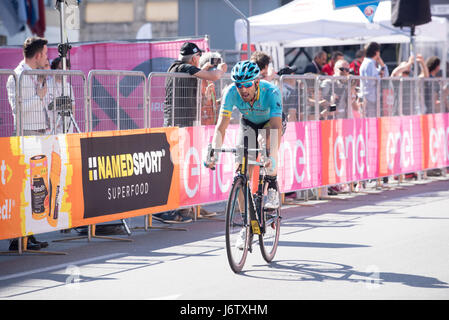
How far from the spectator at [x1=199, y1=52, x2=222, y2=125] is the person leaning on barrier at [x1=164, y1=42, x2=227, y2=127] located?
0.20 meters

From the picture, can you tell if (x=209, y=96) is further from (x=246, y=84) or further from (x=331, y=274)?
(x=331, y=274)

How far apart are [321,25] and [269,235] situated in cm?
1086

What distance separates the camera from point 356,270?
8219 millimetres

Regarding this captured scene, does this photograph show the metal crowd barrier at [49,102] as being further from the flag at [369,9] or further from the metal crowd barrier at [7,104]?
the flag at [369,9]

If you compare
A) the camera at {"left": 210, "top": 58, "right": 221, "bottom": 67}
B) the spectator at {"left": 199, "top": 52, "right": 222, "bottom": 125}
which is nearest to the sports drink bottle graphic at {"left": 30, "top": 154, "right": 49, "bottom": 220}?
the spectator at {"left": 199, "top": 52, "right": 222, "bottom": 125}

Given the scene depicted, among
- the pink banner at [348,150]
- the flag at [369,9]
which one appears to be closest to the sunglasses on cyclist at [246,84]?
the pink banner at [348,150]

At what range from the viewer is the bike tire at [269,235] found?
854cm

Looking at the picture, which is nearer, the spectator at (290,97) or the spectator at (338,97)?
the spectator at (290,97)

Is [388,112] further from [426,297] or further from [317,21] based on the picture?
[426,297]

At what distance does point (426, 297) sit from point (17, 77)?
15.6 feet

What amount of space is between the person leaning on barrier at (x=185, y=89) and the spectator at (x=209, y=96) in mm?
Answer: 196

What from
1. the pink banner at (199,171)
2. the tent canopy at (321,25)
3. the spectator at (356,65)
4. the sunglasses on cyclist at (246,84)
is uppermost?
the tent canopy at (321,25)

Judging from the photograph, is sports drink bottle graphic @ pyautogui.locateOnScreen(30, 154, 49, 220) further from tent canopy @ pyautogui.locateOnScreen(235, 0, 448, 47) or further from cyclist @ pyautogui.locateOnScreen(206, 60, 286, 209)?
tent canopy @ pyautogui.locateOnScreen(235, 0, 448, 47)

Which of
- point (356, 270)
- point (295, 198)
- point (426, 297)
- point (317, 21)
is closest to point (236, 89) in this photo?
point (356, 270)
